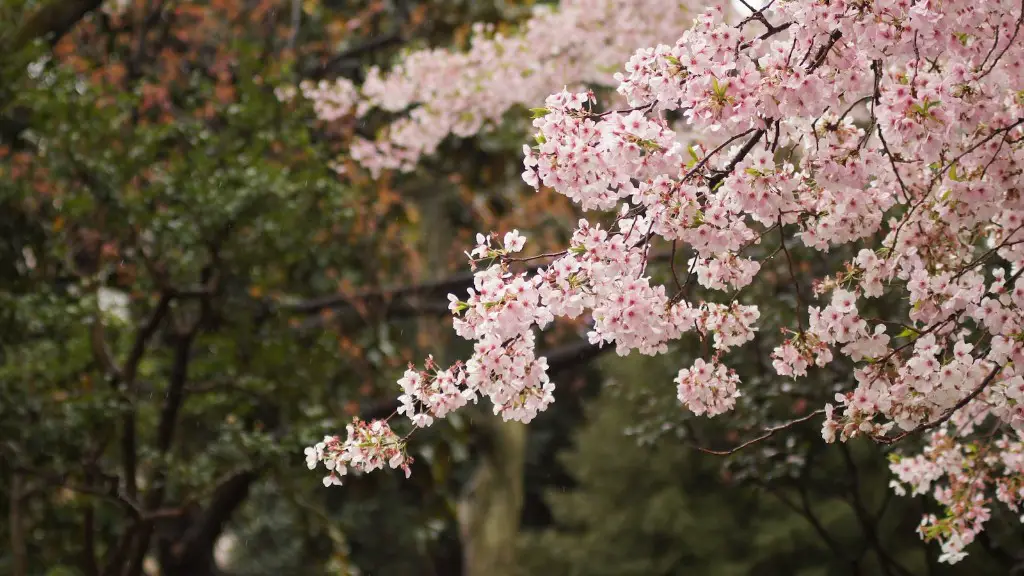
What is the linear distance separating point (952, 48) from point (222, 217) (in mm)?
4277

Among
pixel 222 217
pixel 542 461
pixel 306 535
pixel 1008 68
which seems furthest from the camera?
pixel 542 461

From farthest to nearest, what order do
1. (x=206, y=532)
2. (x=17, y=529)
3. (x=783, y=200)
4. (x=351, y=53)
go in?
(x=351, y=53) → (x=206, y=532) → (x=17, y=529) → (x=783, y=200)

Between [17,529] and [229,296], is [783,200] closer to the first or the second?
[229,296]

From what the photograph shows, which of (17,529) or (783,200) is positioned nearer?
(783,200)

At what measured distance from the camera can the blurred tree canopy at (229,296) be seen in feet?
21.1

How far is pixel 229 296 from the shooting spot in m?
6.82

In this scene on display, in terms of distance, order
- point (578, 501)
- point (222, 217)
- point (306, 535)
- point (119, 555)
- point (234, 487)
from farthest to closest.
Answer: point (578, 501) < point (306, 535) < point (234, 487) < point (119, 555) < point (222, 217)

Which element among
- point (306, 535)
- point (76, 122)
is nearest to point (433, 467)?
point (306, 535)

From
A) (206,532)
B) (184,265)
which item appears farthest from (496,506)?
(184,265)

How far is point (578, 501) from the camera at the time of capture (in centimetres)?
1580

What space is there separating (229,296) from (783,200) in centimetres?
440

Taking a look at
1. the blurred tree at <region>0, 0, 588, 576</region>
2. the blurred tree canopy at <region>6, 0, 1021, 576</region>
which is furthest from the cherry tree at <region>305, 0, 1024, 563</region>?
the blurred tree at <region>0, 0, 588, 576</region>

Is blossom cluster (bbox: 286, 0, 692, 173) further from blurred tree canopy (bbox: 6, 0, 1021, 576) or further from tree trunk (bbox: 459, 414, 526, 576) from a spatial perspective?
tree trunk (bbox: 459, 414, 526, 576)

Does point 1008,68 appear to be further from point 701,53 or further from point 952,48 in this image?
point 701,53
